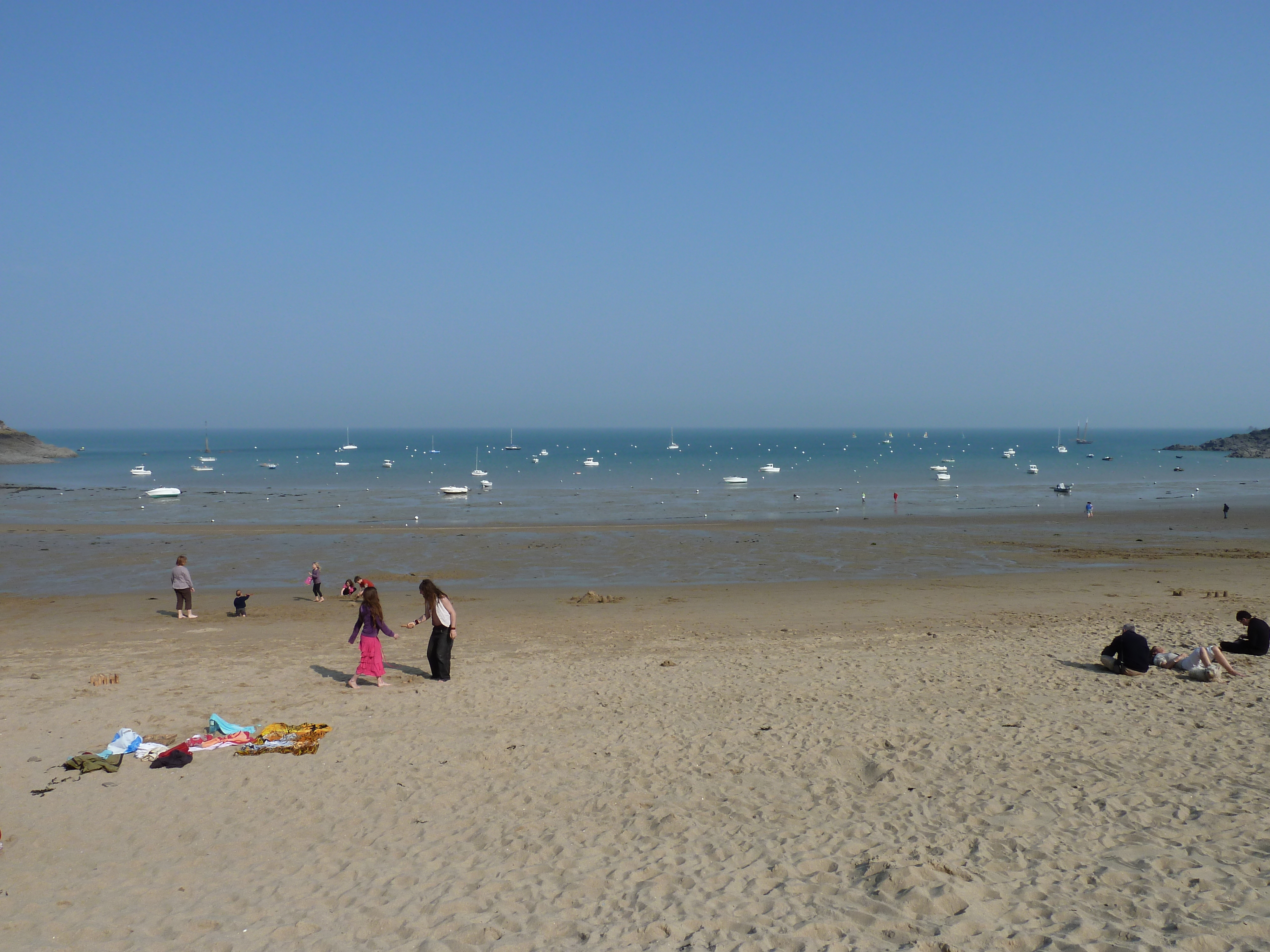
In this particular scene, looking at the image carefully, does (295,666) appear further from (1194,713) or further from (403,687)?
(1194,713)

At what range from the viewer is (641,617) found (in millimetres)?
19844

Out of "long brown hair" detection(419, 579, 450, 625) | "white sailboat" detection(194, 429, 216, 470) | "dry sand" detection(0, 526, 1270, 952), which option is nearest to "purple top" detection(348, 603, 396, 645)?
"long brown hair" detection(419, 579, 450, 625)

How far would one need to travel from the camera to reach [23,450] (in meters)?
127

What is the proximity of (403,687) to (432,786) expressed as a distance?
3987 mm

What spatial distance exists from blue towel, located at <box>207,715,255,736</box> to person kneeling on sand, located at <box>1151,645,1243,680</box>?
12.4 metres

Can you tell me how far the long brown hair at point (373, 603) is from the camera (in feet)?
40.3

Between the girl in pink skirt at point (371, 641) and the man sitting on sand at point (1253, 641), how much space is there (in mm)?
12913

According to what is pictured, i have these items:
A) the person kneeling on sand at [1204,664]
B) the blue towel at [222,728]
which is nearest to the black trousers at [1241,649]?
the person kneeling on sand at [1204,664]

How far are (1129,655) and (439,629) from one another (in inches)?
395

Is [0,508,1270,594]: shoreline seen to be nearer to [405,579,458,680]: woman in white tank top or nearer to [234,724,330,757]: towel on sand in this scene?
[405,579,458,680]: woman in white tank top

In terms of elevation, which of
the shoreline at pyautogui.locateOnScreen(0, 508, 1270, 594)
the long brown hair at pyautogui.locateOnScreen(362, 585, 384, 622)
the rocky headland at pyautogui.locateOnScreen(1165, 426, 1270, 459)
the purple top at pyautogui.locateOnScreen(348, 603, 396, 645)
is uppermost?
the rocky headland at pyautogui.locateOnScreen(1165, 426, 1270, 459)

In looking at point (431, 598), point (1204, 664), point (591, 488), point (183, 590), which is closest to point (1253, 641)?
point (1204, 664)

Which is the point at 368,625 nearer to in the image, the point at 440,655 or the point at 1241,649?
the point at 440,655

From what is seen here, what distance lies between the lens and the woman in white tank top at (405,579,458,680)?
1247 centimetres
